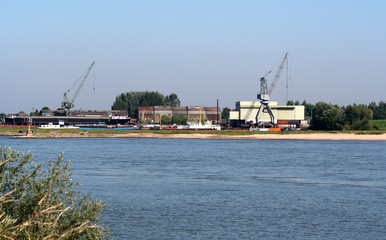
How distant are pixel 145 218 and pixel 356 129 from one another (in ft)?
451

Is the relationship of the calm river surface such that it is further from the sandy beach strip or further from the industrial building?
the industrial building

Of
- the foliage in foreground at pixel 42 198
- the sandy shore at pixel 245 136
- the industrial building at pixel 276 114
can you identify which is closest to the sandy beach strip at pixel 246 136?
the sandy shore at pixel 245 136

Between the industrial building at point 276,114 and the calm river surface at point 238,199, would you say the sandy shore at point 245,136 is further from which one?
the calm river surface at point 238,199

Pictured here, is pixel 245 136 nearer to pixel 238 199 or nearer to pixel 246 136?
pixel 246 136

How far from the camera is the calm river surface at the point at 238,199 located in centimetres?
3053

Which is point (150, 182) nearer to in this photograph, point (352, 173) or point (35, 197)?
point (352, 173)

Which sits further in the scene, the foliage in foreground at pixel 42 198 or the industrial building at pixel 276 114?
the industrial building at pixel 276 114

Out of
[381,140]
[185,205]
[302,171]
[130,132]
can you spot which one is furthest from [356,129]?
[185,205]

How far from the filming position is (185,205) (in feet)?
123

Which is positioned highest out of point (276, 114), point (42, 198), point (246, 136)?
point (276, 114)

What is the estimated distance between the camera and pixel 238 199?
40281 mm

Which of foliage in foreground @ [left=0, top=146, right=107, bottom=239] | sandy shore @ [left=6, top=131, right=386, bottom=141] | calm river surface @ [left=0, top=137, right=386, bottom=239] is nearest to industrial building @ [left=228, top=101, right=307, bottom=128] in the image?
sandy shore @ [left=6, top=131, right=386, bottom=141]

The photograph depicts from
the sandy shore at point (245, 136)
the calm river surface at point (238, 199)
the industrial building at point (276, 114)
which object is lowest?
the calm river surface at point (238, 199)

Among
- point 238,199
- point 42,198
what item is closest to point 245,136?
Answer: point 238,199
